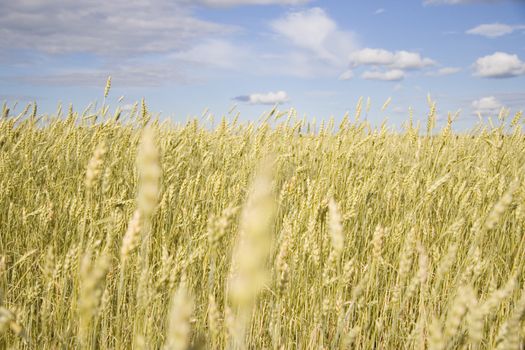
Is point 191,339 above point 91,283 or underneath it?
underneath

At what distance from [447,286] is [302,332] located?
0.69 m

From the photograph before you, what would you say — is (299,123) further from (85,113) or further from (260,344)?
(260,344)

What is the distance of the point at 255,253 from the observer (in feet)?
1.36

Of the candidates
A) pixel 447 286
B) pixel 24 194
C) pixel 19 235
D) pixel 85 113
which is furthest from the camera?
pixel 85 113

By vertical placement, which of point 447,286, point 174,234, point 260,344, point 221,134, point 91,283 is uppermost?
point 221,134

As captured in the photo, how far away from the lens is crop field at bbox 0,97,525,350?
76 centimetres

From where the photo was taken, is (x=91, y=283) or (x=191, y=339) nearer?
(x=91, y=283)

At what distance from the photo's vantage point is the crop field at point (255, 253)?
0.76 metres

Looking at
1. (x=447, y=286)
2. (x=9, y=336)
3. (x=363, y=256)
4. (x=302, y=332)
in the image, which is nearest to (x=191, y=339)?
(x=302, y=332)

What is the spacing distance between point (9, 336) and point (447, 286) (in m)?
1.67

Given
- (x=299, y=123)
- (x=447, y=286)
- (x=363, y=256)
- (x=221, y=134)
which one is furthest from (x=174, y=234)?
(x=299, y=123)

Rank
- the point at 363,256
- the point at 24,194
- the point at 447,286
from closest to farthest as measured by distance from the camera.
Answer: the point at 447,286 < the point at 363,256 < the point at 24,194

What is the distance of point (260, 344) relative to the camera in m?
1.61

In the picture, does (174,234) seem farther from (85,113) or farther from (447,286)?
(85,113)
